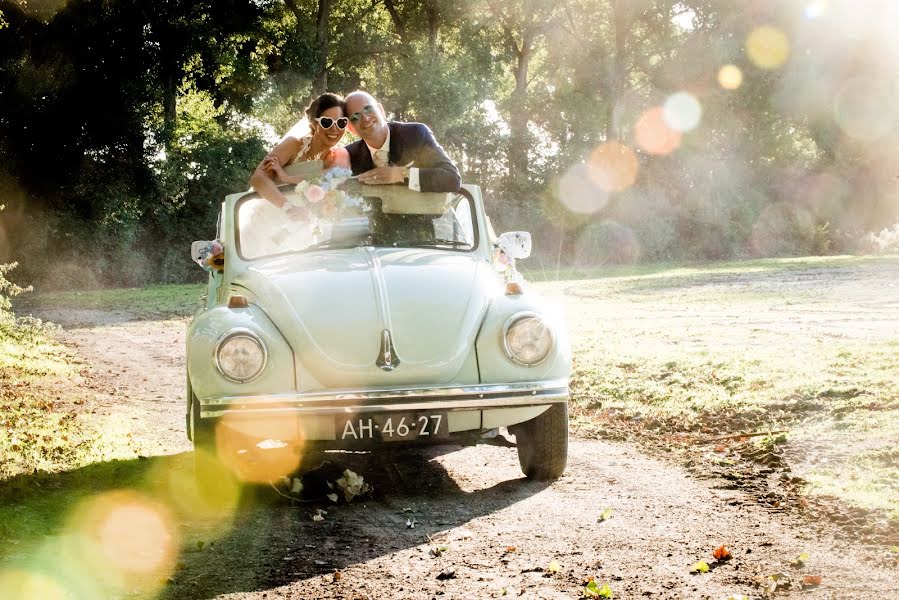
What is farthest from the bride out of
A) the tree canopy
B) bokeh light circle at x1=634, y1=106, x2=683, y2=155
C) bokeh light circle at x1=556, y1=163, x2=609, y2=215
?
bokeh light circle at x1=634, y1=106, x2=683, y2=155

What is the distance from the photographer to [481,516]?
5043 mm

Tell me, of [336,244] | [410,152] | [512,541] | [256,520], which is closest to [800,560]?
[512,541]

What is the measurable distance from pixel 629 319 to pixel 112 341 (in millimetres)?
8262

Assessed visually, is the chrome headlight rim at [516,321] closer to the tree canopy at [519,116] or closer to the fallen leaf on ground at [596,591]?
the fallen leaf on ground at [596,591]

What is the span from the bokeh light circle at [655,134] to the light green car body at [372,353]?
36091 mm

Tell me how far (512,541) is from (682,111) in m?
38.2

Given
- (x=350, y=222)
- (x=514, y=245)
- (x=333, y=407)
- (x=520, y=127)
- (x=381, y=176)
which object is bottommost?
(x=333, y=407)

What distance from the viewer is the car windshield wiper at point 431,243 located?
6293 millimetres

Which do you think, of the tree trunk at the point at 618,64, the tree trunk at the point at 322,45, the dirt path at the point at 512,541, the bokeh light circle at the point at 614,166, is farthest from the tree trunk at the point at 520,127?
the dirt path at the point at 512,541

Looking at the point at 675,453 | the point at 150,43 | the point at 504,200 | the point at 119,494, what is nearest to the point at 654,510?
the point at 675,453

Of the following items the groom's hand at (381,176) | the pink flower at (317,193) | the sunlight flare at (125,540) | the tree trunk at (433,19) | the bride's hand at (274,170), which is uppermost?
the tree trunk at (433,19)

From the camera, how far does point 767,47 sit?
1522 inches

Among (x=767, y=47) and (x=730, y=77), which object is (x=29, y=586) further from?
(x=767, y=47)

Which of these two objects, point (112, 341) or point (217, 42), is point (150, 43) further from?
point (112, 341)
